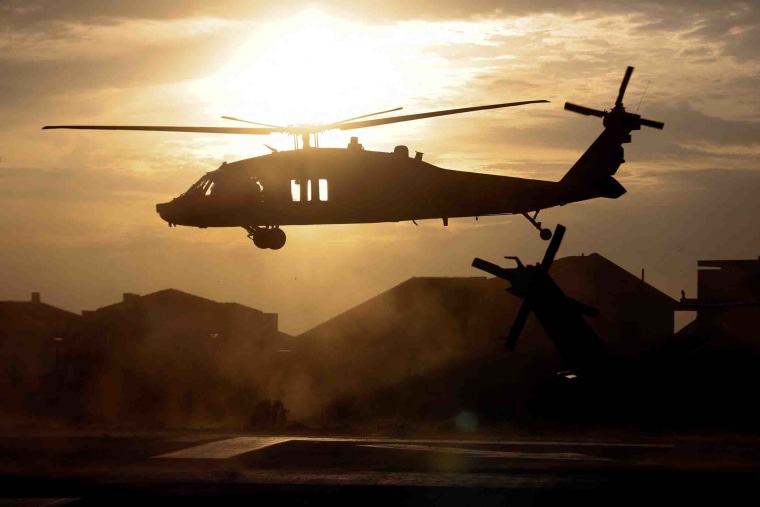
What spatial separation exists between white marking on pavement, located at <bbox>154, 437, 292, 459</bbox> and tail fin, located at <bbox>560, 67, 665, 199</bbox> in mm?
15267

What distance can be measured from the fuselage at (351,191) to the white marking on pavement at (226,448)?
8277mm

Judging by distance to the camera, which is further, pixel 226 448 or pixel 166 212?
pixel 166 212

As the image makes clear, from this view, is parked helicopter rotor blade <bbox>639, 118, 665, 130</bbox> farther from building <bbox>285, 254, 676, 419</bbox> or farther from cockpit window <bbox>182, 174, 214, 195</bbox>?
building <bbox>285, 254, 676, 419</bbox>

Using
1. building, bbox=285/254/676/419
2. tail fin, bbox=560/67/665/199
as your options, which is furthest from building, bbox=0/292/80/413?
tail fin, bbox=560/67/665/199

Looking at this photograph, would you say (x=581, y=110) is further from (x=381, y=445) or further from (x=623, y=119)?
(x=381, y=445)

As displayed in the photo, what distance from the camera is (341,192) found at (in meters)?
36.8

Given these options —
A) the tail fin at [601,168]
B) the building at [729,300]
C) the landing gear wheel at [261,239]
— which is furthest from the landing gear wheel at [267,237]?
the building at [729,300]

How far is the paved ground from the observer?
85.3 ft

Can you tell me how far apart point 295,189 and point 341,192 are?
173cm

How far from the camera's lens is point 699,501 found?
82.8ft

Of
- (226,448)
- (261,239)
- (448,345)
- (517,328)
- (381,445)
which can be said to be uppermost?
(261,239)

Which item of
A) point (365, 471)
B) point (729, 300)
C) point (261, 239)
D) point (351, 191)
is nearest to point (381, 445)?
point (365, 471)

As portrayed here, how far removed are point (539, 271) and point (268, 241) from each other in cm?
1374

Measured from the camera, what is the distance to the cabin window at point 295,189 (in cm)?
3706
